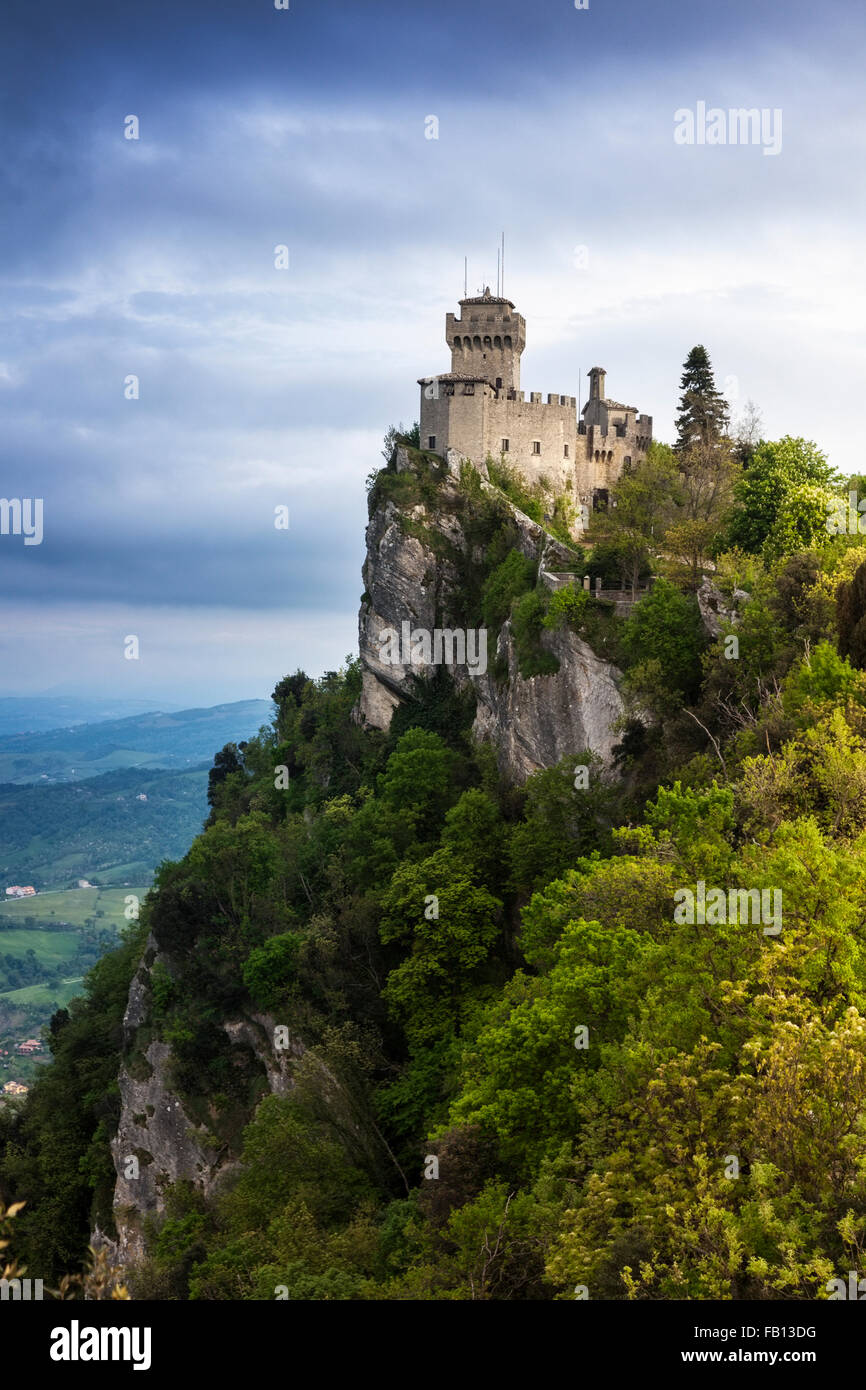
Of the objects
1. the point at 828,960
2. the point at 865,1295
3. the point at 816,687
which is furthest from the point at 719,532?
the point at 865,1295

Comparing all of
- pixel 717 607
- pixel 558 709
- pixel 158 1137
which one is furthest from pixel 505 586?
pixel 158 1137

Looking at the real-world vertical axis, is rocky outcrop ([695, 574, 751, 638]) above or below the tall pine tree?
below

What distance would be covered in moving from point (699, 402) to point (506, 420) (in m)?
15.2

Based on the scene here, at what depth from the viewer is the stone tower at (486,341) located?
72.4 m

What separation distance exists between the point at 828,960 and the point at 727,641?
70.2 ft

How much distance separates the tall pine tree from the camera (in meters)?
76.4

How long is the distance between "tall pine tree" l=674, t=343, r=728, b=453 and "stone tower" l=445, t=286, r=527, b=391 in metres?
12.8

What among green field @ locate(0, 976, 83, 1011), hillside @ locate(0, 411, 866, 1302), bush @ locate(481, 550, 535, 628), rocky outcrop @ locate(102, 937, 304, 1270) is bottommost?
green field @ locate(0, 976, 83, 1011)

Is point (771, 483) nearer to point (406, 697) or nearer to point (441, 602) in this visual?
point (441, 602)

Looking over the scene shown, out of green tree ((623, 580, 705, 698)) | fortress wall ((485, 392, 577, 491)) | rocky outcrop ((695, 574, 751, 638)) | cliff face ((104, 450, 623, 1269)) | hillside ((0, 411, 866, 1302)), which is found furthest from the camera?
fortress wall ((485, 392, 577, 491))

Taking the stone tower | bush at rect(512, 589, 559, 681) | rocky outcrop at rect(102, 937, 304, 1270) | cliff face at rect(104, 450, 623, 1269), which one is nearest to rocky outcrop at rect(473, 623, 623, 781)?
cliff face at rect(104, 450, 623, 1269)

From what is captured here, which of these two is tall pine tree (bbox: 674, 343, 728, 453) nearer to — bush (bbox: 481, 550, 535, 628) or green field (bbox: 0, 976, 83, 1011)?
bush (bbox: 481, 550, 535, 628)

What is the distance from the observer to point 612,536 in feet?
185
